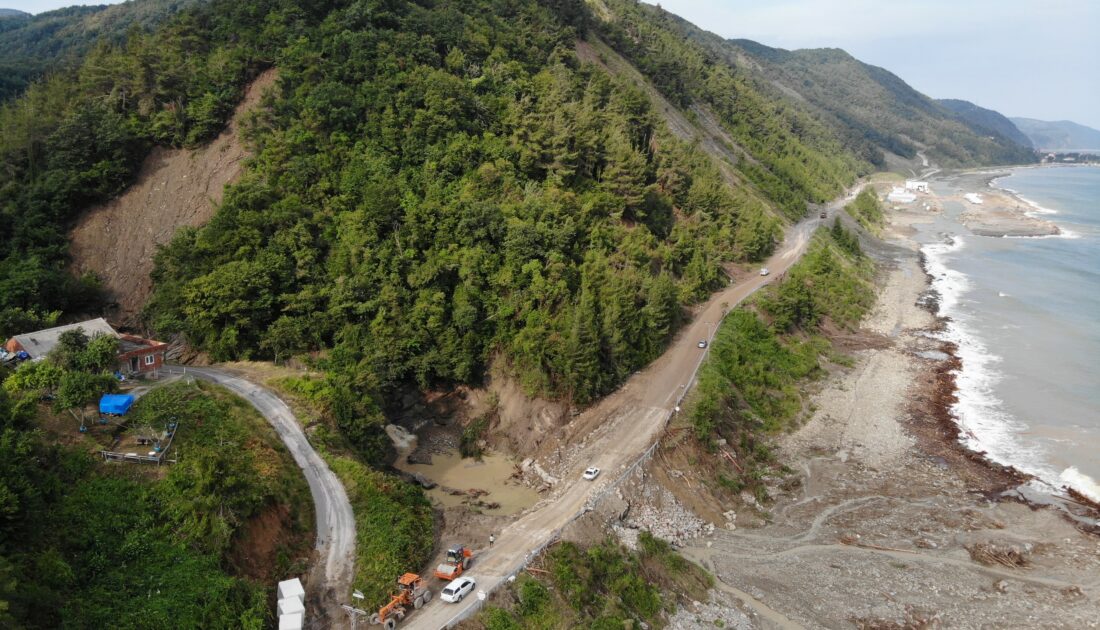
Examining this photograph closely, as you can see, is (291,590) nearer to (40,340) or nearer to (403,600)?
(403,600)

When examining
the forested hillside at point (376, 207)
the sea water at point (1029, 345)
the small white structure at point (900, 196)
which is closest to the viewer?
the forested hillside at point (376, 207)

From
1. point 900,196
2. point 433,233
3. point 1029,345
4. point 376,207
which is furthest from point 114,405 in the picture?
point 900,196

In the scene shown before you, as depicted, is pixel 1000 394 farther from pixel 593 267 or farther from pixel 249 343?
pixel 249 343

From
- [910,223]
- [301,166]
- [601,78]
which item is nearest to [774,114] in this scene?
[910,223]

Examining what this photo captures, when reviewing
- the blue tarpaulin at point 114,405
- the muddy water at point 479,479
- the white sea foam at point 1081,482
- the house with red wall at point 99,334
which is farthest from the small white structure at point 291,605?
the white sea foam at point 1081,482

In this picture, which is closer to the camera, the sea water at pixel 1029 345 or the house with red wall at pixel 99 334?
the house with red wall at pixel 99 334

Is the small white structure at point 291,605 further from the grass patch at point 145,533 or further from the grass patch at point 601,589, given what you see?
the grass patch at point 601,589

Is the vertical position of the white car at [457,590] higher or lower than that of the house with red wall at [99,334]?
lower
